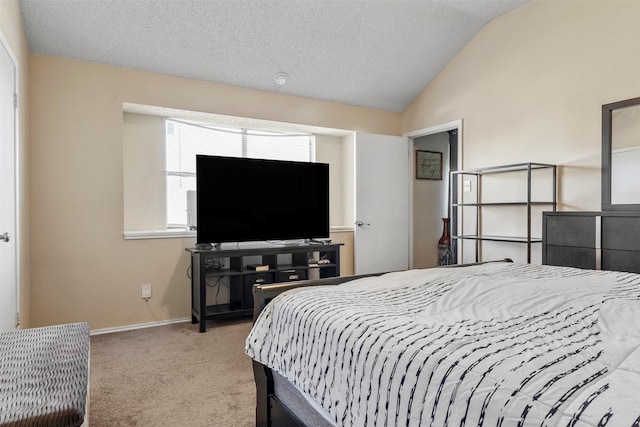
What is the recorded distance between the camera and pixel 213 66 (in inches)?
142

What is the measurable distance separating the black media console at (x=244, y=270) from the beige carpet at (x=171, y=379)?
29cm

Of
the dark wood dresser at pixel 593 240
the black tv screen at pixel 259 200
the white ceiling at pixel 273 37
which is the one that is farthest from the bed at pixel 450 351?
the white ceiling at pixel 273 37

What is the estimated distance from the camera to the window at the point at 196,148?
151 inches

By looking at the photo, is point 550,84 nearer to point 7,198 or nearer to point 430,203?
point 430,203

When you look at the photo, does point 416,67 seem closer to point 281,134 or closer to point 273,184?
point 281,134

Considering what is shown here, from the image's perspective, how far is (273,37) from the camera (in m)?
3.46

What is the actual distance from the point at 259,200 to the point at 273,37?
1474 millimetres

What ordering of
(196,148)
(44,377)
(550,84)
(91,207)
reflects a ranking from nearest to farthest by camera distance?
(44,377), (91,207), (550,84), (196,148)

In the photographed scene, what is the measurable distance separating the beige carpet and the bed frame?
0.37 metres

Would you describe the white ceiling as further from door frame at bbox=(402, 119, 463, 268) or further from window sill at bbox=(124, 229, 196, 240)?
window sill at bbox=(124, 229, 196, 240)

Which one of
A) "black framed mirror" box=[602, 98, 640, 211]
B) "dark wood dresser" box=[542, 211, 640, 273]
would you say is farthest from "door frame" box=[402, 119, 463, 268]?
"black framed mirror" box=[602, 98, 640, 211]

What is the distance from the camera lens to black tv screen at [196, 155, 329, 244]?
3477 millimetres

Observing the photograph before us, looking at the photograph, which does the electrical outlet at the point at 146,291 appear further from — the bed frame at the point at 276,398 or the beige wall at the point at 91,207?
the bed frame at the point at 276,398

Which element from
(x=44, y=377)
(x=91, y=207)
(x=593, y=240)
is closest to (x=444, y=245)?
(x=593, y=240)
